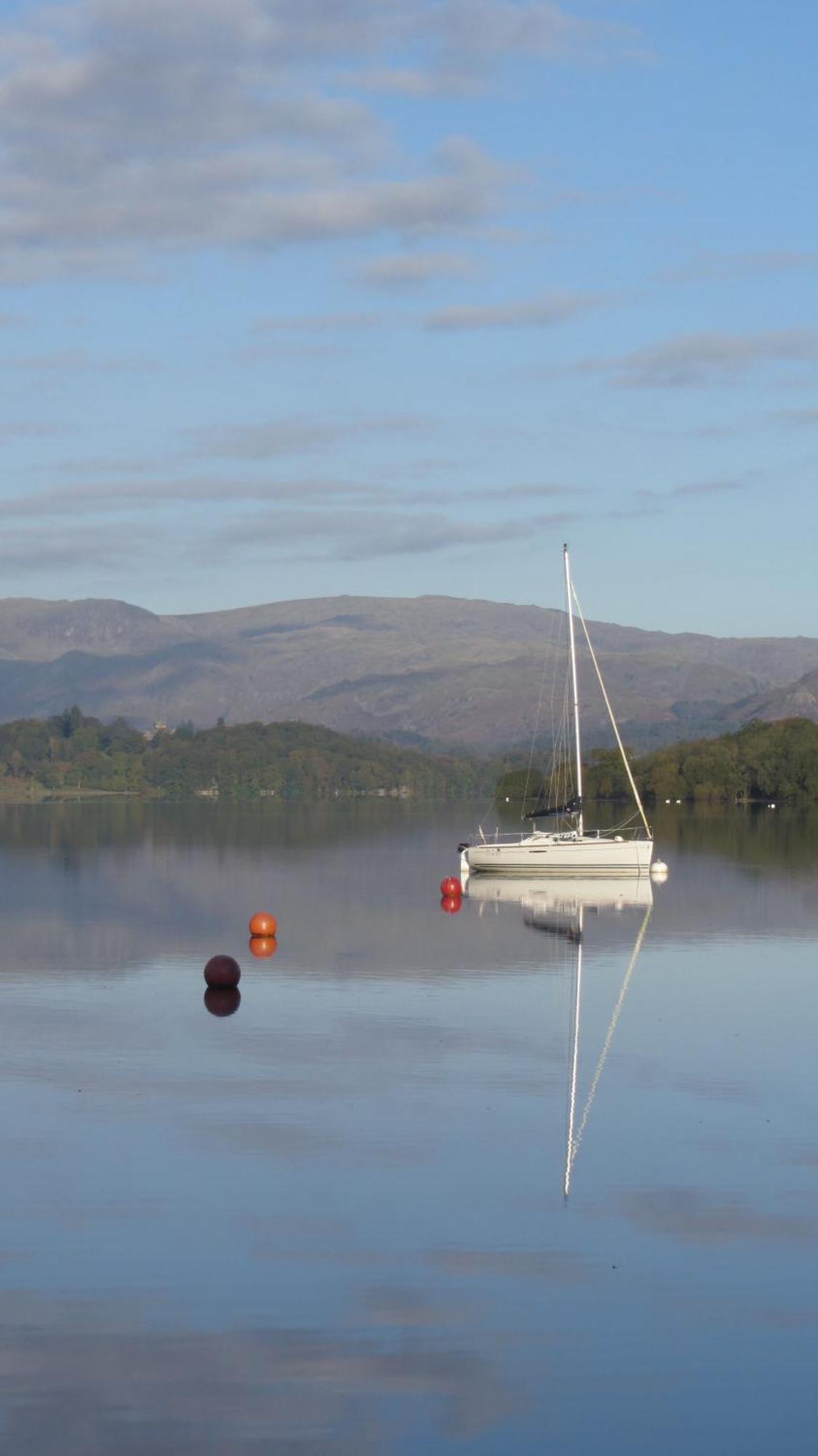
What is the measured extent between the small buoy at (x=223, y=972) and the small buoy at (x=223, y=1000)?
Result: 11 cm

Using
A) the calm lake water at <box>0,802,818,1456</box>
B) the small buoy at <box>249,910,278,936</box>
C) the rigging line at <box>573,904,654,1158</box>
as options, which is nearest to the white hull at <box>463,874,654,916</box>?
the rigging line at <box>573,904,654,1158</box>

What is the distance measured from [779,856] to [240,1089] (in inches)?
2535

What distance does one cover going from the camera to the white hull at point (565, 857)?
7144cm

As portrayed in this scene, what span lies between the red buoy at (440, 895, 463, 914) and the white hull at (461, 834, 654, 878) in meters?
8.68

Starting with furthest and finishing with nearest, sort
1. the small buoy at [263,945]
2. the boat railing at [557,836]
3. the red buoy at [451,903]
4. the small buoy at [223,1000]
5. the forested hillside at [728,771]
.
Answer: the forested hillside at [728,771] < the boat railing at [557,836] < the red buoy at [451,903] < the small buoy at [263,945] < the small buoy at [223,1000]

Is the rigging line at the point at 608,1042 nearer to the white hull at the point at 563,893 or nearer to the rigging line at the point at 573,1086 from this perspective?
the rigging line at the point at 573,1086

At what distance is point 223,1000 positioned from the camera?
35875 mm

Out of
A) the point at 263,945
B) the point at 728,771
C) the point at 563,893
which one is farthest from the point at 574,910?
the point at 728,771

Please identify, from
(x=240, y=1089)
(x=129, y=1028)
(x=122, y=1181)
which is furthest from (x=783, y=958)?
(x=122, y=1181)

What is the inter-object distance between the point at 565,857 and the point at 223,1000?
127 feet

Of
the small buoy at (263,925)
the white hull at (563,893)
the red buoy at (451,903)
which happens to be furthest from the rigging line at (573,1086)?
the white hull at (563,893)

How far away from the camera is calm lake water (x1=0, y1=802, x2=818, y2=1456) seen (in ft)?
44.9

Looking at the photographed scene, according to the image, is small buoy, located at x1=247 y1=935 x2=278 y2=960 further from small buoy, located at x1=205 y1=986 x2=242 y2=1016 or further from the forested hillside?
the forested hillside

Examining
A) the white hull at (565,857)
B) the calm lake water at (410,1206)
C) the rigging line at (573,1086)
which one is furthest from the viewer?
the white hull at (565,857)
